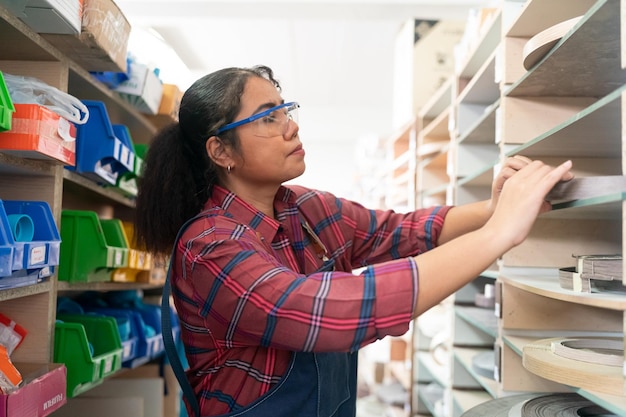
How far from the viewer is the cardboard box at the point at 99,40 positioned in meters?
1.77

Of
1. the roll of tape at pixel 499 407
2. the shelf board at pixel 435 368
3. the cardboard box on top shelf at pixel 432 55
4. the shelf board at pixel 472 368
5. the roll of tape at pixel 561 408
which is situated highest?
the cardboard box on top shelf at pixel 432 55

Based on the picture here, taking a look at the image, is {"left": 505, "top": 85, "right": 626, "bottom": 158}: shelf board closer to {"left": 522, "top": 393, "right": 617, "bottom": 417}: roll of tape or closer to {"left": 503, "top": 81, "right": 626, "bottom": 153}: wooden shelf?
{"left": 503, "top": 81, "right": 626, "bottom": 153}: wooden shelf

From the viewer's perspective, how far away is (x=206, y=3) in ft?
13.9

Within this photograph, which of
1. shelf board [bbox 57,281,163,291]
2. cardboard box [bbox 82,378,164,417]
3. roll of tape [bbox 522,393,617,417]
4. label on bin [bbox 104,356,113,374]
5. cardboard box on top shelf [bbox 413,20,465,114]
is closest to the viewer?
roll of tape [bbox 522,393,617,417]

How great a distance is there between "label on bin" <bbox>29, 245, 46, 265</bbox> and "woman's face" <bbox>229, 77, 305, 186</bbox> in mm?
580

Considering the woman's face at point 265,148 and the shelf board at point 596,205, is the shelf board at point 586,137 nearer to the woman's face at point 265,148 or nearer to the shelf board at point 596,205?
the shelf board at point 596,205

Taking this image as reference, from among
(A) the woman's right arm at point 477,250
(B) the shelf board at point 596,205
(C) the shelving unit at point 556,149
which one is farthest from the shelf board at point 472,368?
(A) the woman's right arm at point 477,250

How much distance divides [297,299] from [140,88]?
145cm

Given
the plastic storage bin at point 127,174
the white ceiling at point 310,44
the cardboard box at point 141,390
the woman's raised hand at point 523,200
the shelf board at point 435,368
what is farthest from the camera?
the white ceiling at point 310,44

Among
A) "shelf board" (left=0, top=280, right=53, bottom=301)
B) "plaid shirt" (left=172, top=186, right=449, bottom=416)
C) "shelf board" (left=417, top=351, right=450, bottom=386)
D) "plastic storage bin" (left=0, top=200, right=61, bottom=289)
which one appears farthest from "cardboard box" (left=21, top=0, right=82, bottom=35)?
"shelf board" (left=417, top=351, right=450, bottom=386)

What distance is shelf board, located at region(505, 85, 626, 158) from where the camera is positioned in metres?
1.33

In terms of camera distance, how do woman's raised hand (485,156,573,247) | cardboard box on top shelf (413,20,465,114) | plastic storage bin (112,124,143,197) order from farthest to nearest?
cardboard box on top shelf (413,20,465,114) < plastic storage bin (112,124,143,197) < woman's raised hand (485,156,573,247)

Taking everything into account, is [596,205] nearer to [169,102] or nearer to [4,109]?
[4,109]

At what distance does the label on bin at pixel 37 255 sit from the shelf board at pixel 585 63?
138cm
